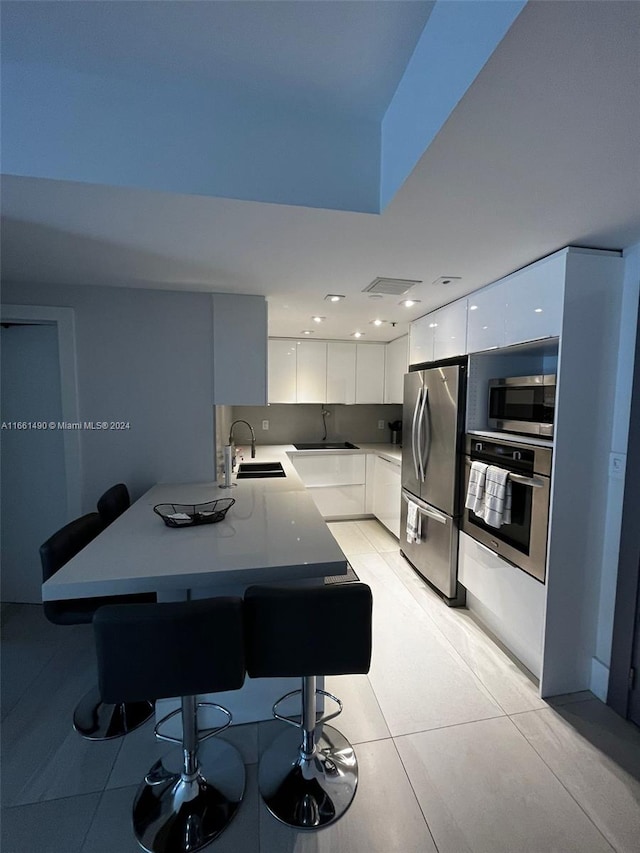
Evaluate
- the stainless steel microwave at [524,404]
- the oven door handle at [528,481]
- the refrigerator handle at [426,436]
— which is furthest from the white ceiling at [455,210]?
the oven door handle at [528,481]

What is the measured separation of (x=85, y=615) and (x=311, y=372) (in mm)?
3183

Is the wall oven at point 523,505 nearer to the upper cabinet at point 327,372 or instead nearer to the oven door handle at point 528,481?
the oven door handle at point 528,481

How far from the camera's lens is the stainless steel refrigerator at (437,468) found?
8.38 ft

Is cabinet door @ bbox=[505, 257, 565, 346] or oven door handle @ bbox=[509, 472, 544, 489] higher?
cabinet door @ bbox=[505, 257, 565, 346]

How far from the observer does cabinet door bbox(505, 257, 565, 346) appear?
1.76 m

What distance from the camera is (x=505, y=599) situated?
2143mm

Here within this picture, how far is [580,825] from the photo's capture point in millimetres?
1307

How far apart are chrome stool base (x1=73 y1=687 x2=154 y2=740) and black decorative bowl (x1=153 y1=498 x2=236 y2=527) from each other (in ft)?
2.67

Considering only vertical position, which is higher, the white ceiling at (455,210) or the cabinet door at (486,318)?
the white ceiling at (455,210)

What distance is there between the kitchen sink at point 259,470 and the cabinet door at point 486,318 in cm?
180

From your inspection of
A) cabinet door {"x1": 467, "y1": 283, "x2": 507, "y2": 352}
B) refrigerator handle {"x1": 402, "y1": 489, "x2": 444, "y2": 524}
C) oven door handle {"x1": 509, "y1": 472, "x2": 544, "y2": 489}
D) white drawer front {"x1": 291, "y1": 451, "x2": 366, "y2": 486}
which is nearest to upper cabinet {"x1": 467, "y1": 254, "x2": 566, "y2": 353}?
cabinet door {"x1": 467, "y1": 283, "x2": 507, "y2": 352}

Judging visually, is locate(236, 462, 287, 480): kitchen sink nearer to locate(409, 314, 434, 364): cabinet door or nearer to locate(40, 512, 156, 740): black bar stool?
locate(40, 512, 156, 740): black bar stool

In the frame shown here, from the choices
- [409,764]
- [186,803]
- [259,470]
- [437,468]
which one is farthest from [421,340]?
[186,803]

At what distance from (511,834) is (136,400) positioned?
9.44 ft
